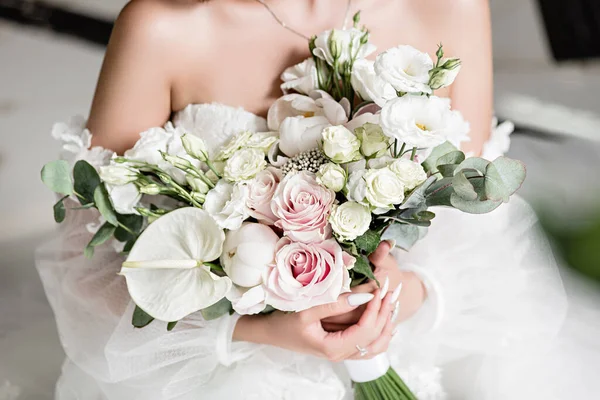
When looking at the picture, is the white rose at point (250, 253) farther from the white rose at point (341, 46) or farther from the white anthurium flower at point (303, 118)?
the white rose at point (341, 46)

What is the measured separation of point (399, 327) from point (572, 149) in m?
1.06

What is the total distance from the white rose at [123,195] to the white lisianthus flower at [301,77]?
0.29 metres

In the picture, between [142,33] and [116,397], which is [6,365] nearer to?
[116,397]

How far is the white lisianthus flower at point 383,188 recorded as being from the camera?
733 mm

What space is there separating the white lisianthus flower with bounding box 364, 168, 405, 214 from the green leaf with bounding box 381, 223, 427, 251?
18 cm

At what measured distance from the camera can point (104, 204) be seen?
2.97 feet

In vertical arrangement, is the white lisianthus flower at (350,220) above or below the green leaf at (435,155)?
below

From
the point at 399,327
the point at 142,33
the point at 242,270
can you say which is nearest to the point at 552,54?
the point at 399,327

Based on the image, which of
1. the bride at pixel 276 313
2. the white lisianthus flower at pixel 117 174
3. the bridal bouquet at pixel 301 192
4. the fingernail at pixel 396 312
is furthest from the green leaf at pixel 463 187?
the white lisianthus flower at pixel 117 174

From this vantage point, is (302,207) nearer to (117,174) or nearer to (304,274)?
(304,274)

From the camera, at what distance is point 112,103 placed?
1035 millimetres

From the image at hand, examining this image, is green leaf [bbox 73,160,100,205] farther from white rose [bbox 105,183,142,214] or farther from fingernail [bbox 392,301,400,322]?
fingernail [bbox 392,301,400,322]

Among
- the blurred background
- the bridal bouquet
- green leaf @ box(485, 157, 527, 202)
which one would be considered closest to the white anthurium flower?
the bridal bouquet

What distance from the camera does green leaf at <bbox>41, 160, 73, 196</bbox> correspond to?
0.86 m
